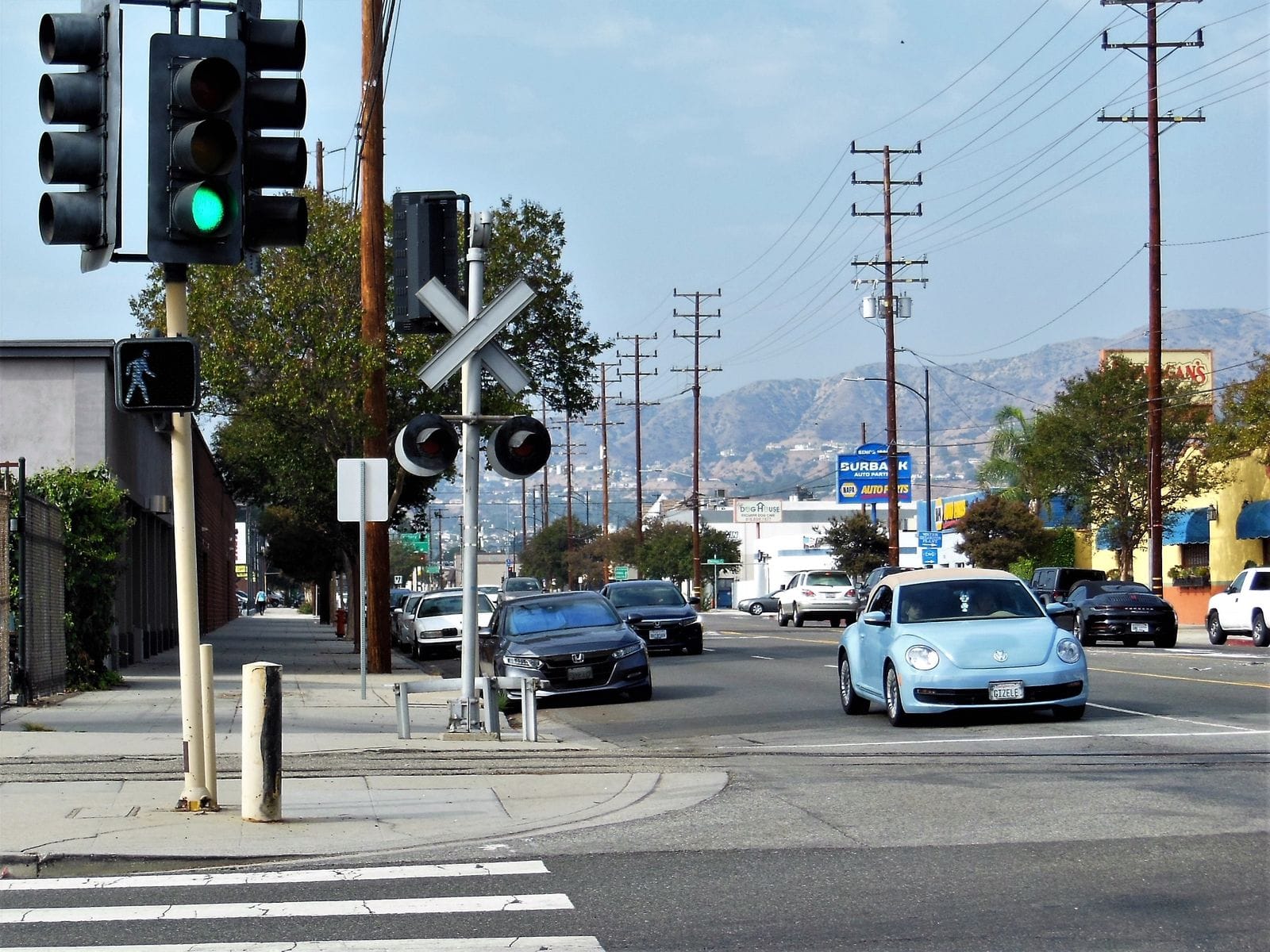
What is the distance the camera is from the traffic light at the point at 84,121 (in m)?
9.53

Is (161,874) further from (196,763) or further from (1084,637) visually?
(1084,637)

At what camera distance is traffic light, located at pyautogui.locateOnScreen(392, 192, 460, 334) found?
14734mm

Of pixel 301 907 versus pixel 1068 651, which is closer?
pixel 301 907

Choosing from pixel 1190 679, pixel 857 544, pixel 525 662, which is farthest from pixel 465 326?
pixel 857 544

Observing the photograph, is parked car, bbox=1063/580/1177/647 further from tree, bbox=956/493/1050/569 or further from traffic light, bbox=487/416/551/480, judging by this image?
tree, bbox=956/493/1050/569

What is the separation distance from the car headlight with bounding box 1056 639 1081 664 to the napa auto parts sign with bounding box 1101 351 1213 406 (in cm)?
4381

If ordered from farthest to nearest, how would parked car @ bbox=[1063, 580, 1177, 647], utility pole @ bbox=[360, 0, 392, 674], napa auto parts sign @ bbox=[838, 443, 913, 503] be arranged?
napa auto parts sign @ bbox=[838, 443, 913, 503] → parked car @ bbox=[1063, 580, 1177, 647] → utility pole @ bbox=[360, 0, 392, 674]

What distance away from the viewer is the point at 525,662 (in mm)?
20547

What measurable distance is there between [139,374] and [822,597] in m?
43.2

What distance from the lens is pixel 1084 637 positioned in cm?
3700

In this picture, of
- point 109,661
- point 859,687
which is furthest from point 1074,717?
point 109,661

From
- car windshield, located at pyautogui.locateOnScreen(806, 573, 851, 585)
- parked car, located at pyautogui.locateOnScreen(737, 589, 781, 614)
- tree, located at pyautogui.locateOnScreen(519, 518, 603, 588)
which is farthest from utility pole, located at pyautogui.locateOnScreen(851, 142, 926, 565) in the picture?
tree, located at pyautogui.locateOnScreen(519, 518, 603, 588)

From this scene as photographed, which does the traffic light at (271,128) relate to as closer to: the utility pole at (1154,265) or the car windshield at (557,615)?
the car windshield at (557,615)

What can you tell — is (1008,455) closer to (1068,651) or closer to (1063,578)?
(1063,578)
